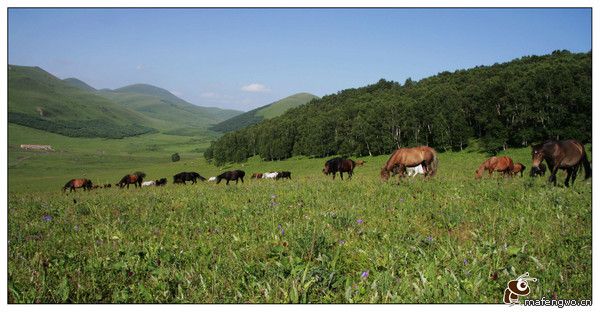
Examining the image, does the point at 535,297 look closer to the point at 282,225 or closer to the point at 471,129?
the point at 282,225

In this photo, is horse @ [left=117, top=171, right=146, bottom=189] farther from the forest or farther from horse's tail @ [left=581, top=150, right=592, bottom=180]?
the forest

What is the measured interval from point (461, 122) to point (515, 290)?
278 ft

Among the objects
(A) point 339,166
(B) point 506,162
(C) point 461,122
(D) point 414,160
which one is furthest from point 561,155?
(C) point 461,122

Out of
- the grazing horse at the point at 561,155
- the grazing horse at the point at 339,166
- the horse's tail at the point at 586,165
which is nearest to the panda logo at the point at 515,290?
the grazing horse at the point at 561,155

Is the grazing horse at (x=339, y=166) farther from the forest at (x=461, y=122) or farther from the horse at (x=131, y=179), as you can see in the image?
the forest at (x=461, y=122)

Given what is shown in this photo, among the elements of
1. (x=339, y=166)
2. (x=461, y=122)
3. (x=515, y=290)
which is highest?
(x=461, y=122)

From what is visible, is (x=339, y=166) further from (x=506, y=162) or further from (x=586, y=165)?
(x=586, y=165)

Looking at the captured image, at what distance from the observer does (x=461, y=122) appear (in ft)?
262

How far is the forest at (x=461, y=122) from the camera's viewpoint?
212 feet

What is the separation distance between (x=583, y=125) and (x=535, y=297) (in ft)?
243

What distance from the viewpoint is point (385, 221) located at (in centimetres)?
615

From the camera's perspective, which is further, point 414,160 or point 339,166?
point 339,166

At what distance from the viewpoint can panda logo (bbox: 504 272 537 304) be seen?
11.0ft

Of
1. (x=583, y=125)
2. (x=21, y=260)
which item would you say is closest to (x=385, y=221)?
(x=21, y=260)
